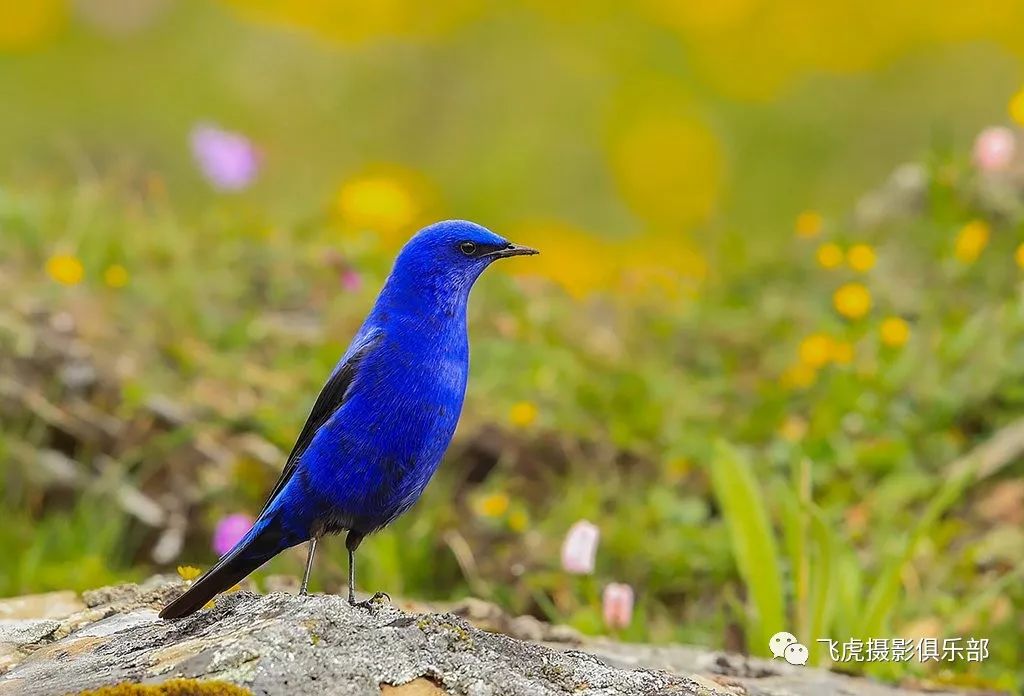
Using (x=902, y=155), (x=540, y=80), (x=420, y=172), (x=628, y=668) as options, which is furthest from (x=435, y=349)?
(x=540, y=80)

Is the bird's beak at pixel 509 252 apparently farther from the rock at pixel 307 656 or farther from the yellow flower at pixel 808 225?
the yellow flower at pixel 808 225

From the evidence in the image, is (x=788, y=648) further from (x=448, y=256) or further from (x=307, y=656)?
(x=307, y=656)

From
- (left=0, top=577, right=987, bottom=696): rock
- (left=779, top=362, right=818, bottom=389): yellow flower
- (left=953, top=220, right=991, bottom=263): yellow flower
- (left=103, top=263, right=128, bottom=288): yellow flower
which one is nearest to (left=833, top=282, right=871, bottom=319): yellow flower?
(left=779, top=362, right=818, bottom=389): yellow flower

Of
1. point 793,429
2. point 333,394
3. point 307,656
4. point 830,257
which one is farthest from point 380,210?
point 307,656

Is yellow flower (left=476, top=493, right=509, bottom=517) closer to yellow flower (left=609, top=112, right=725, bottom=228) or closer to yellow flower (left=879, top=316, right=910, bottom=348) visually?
yellow flower (left=879, top=316, right=910, bottom=348)

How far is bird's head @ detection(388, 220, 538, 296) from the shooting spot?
3.36 m

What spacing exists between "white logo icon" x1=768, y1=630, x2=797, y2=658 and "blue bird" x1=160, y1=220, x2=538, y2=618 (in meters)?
1.38

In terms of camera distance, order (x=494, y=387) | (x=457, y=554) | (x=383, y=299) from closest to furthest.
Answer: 1. (x=383, y=299)
2. (x=457, y=554)
3. (x=494, y=387)

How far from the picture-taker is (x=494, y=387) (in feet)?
19.1

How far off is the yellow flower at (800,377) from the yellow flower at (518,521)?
1578 mm

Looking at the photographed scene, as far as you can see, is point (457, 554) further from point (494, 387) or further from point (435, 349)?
point (435, 349)

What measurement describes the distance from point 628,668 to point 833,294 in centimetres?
412

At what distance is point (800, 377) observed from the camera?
234 inches

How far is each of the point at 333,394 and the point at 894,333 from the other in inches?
129
